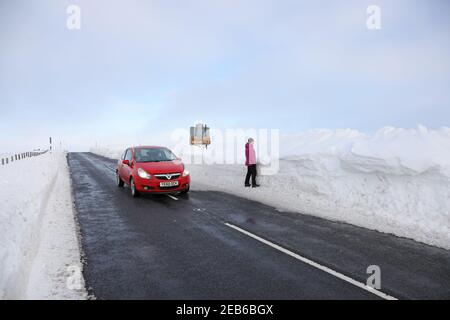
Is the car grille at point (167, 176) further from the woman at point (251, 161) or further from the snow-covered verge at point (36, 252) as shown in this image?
the woman at point (251, 161)

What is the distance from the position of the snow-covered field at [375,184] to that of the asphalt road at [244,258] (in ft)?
3.91

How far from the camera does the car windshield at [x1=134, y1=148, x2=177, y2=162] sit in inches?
483

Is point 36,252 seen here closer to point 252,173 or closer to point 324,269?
point 324,269

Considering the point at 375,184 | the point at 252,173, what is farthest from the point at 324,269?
the point at 252,173

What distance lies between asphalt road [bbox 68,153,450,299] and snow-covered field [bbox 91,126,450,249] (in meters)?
1.19

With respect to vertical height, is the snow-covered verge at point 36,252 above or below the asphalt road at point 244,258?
above

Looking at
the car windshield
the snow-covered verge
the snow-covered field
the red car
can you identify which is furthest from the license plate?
the snow-covered verge

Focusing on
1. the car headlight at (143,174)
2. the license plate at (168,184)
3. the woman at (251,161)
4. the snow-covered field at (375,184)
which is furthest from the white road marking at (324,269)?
→ the woman at (251,161)

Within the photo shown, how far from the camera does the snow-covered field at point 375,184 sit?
8133mm
